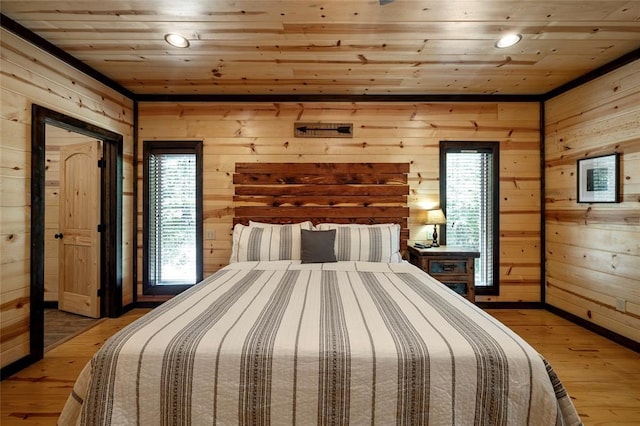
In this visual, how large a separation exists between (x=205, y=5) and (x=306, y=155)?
1.83m

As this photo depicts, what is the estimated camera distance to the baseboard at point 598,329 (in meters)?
2.60

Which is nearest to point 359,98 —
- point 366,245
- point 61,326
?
point 366,245

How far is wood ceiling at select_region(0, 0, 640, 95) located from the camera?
6.67 feet

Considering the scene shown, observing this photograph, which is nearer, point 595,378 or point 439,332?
point 439,332

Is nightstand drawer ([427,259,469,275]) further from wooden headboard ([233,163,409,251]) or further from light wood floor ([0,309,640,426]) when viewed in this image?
light wood floor ([0,309,640,426])

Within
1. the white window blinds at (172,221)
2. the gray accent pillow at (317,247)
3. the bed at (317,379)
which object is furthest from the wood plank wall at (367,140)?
the bed at (317,379)

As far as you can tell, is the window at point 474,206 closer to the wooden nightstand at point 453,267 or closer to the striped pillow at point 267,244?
the wooden nightstand at point 453,267

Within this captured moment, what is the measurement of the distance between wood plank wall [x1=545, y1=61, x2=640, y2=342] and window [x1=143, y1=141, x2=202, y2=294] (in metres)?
4.07

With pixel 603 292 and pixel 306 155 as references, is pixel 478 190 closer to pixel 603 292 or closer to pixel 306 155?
pixel 603 292

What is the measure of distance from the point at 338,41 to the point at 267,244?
187 centimetres

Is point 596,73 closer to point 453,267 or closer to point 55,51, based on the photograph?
point 453,267

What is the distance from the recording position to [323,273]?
2484 mm

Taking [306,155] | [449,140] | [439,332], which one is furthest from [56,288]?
[449,140]

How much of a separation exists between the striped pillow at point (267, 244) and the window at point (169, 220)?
87 cm
